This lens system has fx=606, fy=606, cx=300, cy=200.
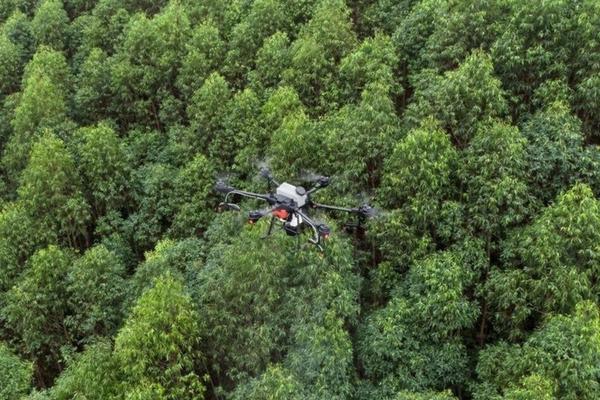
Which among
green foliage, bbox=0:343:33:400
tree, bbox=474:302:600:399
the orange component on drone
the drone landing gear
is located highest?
the orange component on drone

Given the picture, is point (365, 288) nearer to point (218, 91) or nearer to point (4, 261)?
point (218, 91)

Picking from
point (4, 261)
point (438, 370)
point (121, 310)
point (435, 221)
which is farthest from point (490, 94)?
point (4, 261)

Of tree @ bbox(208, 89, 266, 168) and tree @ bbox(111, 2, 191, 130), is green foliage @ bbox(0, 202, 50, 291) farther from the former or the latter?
tree @ bbox(111, 2, 191, 130)

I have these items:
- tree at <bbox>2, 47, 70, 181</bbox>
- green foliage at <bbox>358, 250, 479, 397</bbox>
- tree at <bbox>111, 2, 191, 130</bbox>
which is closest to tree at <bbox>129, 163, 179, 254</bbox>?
tree at <bbox>111, 2, 191, 130</bbox>

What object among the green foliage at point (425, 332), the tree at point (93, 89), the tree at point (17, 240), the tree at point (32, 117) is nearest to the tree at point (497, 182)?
the green foliage at point (425, 332)

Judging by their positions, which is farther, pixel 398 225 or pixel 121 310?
pixel 121 310

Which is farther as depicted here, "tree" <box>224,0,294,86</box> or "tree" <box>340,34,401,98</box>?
"tree" <box>224,0,294,86</box>
